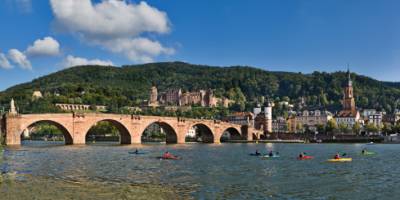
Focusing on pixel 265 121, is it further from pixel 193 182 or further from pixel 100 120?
pixel 193 182

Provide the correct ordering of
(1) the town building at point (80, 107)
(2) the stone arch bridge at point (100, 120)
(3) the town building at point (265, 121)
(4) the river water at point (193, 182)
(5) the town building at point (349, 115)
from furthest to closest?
(5) the town building at point (349, 115) < (1) the town building at point (80, 107) < (3) the town building at point (265, 121) < (2) the stone arch bridge at point (100, 120) < (4) the river water at point (193, 182)

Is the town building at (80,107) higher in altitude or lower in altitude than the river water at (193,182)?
higher

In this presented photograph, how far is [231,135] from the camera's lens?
14900 centimetres

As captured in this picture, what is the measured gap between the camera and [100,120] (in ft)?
298

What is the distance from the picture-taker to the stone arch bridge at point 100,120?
78062mm

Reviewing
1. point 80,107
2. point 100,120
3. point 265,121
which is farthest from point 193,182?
point 80,107

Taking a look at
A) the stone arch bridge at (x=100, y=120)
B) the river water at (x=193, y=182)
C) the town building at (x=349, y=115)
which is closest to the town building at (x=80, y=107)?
the stone arch bridge at (x=100, y=120)

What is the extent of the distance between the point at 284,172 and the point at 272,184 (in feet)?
28.9

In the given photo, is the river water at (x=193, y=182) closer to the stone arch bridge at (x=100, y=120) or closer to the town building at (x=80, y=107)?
the stone arch bridge at (x=100, y=120)

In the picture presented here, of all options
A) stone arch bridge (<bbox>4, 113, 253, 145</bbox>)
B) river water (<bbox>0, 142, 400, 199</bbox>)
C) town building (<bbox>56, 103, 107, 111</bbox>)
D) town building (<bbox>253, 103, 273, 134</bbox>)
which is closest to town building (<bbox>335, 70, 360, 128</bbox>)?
town building (<bbox>253, 103, 273, 134</bbox>)

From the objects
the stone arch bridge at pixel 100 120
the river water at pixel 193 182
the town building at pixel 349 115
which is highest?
the town building at pixel 349 115

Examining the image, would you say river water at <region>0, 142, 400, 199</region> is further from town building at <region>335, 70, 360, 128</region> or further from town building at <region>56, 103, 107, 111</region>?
town building at <region>335, 70, 360, 128</region>

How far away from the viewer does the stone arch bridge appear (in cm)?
7806

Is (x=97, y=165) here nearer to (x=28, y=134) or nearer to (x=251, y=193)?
(x=251, y=193)
